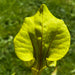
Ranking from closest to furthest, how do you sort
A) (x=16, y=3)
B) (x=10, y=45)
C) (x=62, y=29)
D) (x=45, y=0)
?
(x=62, y=29) → (x=45, y=0) → (x=10, y=45) → (x=16, y=3)

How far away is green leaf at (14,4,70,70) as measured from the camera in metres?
0.63

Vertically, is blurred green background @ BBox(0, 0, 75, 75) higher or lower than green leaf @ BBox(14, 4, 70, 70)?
lower

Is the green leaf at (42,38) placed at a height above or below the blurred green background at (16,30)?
above

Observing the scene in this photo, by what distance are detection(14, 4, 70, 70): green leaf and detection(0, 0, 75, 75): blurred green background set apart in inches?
24.1

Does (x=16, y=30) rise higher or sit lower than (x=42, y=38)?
lower

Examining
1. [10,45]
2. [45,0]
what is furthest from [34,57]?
[10,45]

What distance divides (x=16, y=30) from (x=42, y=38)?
1257 mm

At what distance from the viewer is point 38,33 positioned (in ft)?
2.16

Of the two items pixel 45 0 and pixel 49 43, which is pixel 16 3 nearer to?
pixel 45 0

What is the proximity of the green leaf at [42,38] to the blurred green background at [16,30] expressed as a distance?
24.1 inches

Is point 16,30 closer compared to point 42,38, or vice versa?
point 42,38

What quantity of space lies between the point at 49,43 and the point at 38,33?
0.06 m

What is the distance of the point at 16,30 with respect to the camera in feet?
6.21

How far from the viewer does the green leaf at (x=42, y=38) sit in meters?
0.63
